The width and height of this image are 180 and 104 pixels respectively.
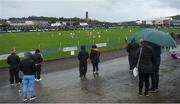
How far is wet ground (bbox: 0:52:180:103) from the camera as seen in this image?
1267cm

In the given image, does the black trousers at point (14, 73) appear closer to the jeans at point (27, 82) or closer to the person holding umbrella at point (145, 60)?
the jeans at point (27, 82)

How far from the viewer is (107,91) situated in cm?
1416

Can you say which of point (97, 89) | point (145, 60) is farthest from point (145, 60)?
point (97, 89)

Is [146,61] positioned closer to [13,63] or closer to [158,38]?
[158,38]

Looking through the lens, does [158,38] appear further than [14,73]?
No

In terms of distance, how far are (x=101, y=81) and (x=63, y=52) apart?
16.4 m

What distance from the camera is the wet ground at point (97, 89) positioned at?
12.7 meters

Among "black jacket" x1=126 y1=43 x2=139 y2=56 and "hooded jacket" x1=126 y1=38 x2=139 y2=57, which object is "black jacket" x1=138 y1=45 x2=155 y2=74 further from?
"black jacket" x1=126 y1=43 x2=139 y2=56

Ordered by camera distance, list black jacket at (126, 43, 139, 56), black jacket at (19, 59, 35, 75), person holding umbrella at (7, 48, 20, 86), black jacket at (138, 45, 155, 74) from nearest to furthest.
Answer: black jacket at (138, 45, 155, 74)
black jacket at (19, 59, 35, 75)
person holding umbrella at (7, 48, 20, 86)
black jacket at (126, 43, 139, 56)

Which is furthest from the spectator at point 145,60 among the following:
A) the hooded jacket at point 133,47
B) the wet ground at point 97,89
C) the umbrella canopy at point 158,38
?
the hooded jacket at point 133,47

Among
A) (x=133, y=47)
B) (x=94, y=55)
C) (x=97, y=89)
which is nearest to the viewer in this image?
(x=97, y=89)

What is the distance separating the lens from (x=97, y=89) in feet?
48.0

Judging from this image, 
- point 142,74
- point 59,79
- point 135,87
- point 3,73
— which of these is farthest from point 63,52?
point 142,74

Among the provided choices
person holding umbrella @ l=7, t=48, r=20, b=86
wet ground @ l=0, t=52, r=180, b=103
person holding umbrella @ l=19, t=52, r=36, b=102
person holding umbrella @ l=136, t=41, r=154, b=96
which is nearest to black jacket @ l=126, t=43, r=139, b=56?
wet ground @ l=0, t=52, r=180, b=103
